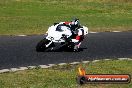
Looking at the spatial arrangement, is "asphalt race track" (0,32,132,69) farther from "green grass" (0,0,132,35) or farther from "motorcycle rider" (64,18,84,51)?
"green grass" (0,0,132,35)

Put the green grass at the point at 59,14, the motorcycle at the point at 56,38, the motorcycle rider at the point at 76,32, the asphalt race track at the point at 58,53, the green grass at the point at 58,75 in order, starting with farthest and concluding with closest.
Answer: the green grass at the point at 59,14
the motorcycle rider at the point at 76,32
the motorcycle at the point at 56,38
the asphalt race track at the point at 58,53
the green grass at the point at 58,75

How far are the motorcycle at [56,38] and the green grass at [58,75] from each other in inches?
122

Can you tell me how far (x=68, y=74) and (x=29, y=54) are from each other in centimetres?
498

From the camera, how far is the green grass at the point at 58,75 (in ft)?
46.2

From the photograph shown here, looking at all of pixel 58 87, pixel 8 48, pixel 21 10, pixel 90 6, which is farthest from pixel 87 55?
pixel 90 6

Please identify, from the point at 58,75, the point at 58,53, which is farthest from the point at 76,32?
the point at 58,75

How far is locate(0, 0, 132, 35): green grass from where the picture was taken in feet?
101

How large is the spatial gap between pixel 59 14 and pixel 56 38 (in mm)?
17665

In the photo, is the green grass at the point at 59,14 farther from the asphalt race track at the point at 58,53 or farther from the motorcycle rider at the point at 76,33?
the motorcycle rider at the point at 76,33

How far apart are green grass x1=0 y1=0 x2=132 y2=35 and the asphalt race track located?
3.37m

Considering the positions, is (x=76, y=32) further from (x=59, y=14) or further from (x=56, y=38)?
(x=59, y=14)

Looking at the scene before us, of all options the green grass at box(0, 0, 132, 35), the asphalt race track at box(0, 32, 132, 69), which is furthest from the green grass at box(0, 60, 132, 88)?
the green grass at box(0, 0, 132, 35)

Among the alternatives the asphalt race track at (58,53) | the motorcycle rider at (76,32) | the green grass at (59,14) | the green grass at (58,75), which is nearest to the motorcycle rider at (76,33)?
the motorcycle rider at (76,32)

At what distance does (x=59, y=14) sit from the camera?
3872cm
